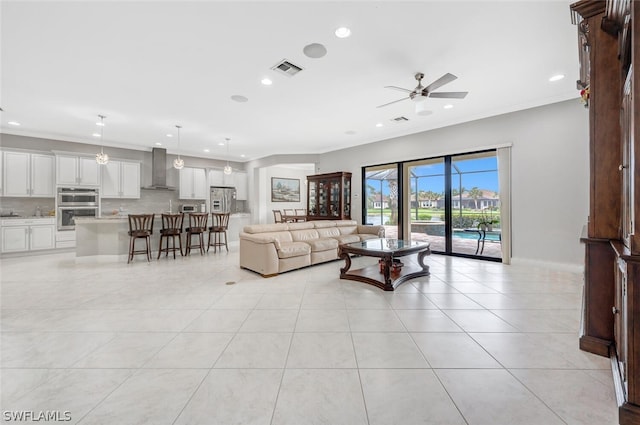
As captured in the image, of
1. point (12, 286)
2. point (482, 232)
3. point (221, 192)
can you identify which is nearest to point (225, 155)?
point (221, 192)

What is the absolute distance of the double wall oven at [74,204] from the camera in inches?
253

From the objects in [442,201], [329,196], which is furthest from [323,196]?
[442,201]

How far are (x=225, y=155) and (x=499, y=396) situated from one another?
9.50 meters

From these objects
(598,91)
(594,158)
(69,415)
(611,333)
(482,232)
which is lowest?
(69,415)

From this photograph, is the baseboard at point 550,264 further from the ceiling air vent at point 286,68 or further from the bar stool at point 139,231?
the bar stool at point 139,231

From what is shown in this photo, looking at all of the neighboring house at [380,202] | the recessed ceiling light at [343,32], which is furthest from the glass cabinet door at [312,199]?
the recessed ceiling light at [343,32]

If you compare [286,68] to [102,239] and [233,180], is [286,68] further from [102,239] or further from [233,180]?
[233,180]

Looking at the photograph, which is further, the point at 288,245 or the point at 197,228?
the point at 197,228

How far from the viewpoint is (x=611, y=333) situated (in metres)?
1.94

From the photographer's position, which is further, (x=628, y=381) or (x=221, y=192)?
(x=221, y=192)

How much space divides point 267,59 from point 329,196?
16.2 feet

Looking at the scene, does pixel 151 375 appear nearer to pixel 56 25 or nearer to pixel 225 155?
pixel 56 25

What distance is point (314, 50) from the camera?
3.11 meters

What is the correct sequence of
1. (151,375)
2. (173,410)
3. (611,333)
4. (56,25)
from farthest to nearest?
(56,25)
(611,333)
(151,375)
(173,410)
